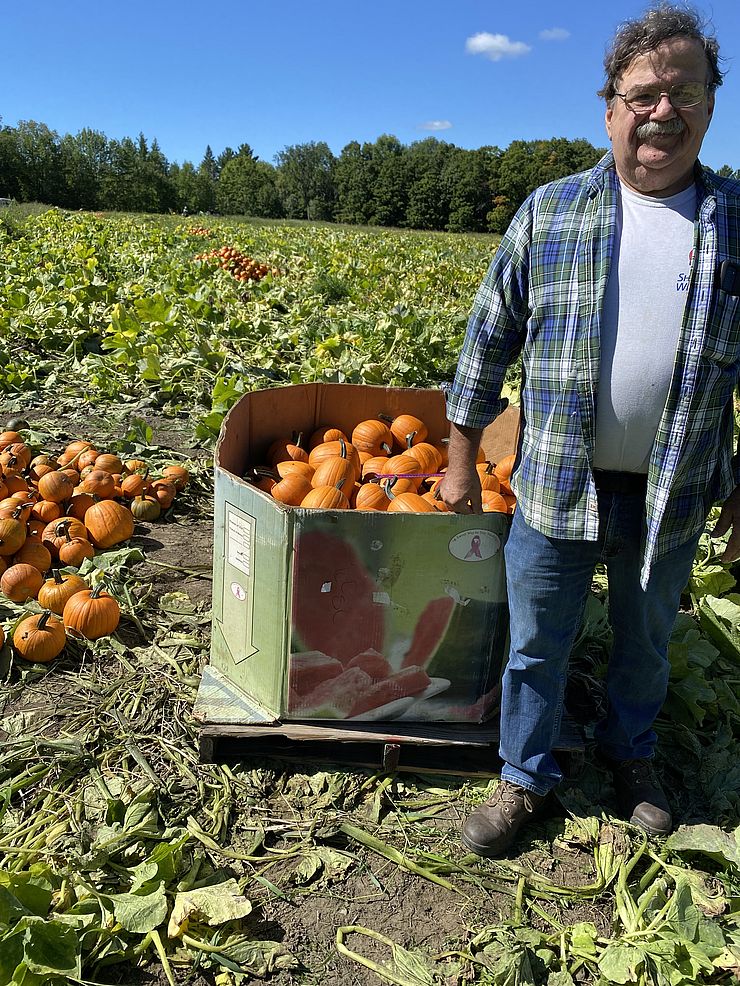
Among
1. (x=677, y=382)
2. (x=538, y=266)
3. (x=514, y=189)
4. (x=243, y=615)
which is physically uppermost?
(x=514, y=189)

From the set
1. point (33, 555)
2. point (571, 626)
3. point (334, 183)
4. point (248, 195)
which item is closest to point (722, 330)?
point (571, 626)

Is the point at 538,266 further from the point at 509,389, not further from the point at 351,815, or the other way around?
the point at 509,389

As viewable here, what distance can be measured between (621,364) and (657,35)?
88 cm

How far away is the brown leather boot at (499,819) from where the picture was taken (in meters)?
2.73

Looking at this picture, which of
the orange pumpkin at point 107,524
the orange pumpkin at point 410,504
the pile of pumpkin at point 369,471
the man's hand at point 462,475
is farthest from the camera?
the orange pumpkin at point 107,524

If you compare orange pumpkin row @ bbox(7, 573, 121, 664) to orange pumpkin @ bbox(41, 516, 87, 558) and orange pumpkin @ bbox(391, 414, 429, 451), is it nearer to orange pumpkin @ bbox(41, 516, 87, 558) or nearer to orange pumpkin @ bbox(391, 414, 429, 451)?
orange pumpkin @ bbox(41, 516, 87, 558)

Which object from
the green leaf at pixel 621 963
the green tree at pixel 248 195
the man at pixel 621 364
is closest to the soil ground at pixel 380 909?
the green leaf at pixel 621 963

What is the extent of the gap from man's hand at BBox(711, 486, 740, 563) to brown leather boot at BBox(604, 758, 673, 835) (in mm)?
882

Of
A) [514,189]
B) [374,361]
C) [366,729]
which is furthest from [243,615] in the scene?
[514,189]

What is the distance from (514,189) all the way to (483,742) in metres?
78.7

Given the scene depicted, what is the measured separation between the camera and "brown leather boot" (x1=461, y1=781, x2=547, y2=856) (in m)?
2.73

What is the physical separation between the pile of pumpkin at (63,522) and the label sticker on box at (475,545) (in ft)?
6.10

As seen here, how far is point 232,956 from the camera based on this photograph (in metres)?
2.32

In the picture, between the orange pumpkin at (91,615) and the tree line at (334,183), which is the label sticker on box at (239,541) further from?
the tree line at (334,183)
